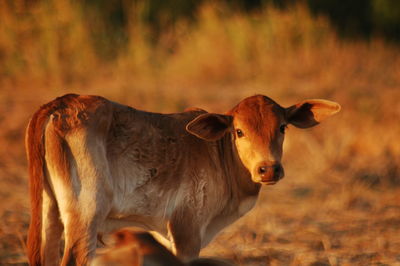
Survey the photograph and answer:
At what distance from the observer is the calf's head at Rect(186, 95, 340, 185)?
541 cm

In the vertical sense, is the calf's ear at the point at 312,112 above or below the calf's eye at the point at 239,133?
above

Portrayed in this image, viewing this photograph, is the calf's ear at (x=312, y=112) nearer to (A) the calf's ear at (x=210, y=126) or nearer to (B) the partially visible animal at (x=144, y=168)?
(B) the partially visible animal at (x=144, y=168)

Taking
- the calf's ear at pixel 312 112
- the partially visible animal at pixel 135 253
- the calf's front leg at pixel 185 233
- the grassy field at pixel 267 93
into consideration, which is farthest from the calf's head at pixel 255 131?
the partially visible animal at pixel 135 253

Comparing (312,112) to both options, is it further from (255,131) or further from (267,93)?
(267,93)

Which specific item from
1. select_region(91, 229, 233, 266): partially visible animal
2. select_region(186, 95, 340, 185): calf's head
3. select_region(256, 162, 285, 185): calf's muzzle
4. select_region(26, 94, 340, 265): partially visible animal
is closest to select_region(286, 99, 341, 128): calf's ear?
select_region(26, 94, 340, 265): partially visible animal

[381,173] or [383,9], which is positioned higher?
[383,9]

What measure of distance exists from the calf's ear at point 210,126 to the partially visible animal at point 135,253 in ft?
5.41

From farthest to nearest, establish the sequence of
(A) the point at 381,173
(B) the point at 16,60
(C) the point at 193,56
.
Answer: (C) the point at 193,56, (B) the point at 16,60, (A) the point at 381,173

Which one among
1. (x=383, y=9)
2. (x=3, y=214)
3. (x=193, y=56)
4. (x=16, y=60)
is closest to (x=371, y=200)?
(x=3, y=214)

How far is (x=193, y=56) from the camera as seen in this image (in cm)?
1592

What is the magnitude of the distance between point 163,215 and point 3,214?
3.72 m

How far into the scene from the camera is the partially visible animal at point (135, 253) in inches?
149

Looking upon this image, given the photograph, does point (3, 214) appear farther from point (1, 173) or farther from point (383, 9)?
point (383, 9)

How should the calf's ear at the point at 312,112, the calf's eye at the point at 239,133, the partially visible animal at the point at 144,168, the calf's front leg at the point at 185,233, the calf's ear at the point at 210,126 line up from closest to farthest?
the partially visible animal at the point at 144,168 → the calf's front leg at the point at 185,233 → the calf's ear at the point at 210,126 → the calf's eye at the point at 239,133 → the calf's ear at the point at 312,112
